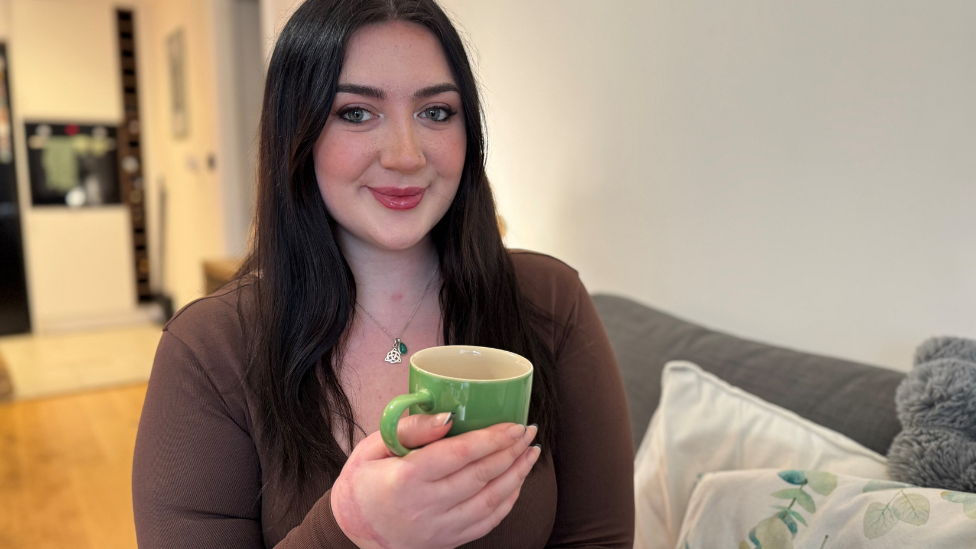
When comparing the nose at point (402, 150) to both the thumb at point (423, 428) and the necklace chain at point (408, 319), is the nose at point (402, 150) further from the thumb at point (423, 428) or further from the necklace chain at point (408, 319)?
the thumb at point (423, 428)

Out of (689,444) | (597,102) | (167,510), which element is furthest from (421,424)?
(597,102)

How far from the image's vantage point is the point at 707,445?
Answer: 1.01 m

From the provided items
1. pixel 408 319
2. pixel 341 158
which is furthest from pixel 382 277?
pixel 341 158

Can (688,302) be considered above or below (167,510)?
above

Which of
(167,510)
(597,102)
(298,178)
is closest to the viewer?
(167,510)

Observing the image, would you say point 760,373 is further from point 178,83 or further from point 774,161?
point 178,83

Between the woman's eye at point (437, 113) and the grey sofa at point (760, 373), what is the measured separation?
0.60 metres

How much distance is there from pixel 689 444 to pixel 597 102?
90 cm

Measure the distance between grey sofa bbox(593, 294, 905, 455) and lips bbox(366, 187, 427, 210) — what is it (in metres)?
0.58

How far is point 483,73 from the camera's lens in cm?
208

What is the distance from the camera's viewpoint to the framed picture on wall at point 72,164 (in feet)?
15.9

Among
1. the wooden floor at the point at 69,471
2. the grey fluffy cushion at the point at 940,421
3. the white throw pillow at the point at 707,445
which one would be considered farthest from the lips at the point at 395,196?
the wooden floor at the point at 69,471

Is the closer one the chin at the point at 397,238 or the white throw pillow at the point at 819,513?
the white throw pillow at the point at 819,513

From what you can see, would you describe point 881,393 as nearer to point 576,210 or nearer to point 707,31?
point 707,31
